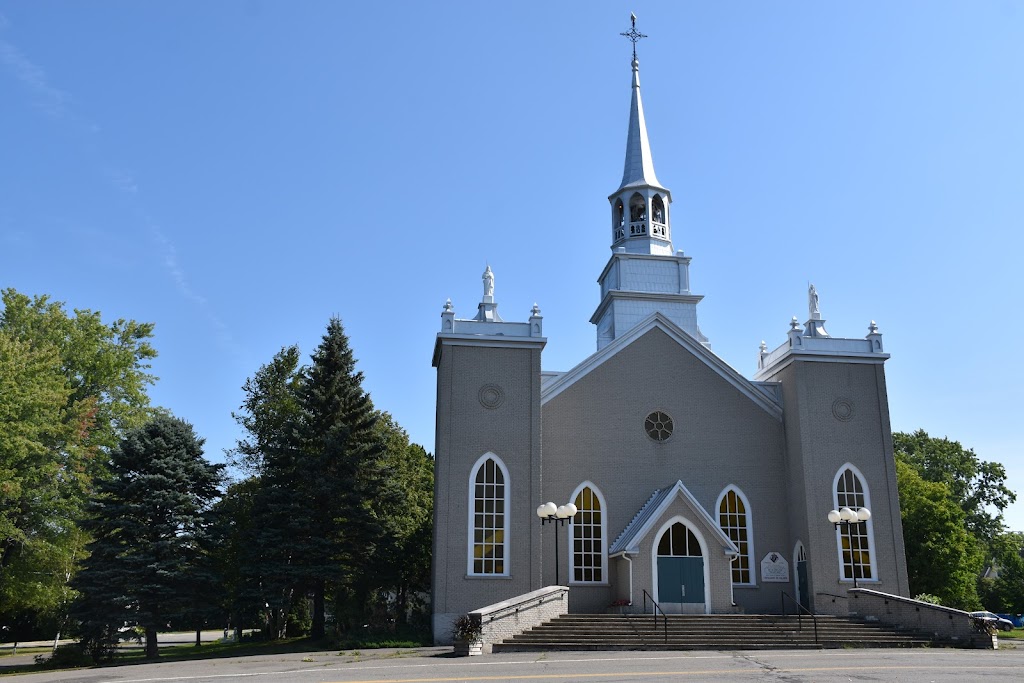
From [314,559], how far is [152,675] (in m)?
12.3

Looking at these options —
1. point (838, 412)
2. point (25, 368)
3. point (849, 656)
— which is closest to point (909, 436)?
point (838, 412)

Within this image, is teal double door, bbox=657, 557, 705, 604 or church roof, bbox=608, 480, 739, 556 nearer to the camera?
teal double door, bbox=657, 557, 705, 604

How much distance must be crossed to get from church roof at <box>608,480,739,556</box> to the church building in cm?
6

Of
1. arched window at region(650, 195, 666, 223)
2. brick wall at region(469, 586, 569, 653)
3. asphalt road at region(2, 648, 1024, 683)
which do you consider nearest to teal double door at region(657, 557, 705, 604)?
brick wall at region(469, 586, 569, 653)

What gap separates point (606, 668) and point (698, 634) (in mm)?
6193

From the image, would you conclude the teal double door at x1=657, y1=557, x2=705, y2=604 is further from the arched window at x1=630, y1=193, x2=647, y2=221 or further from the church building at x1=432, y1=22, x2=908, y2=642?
the arched window at x1=630, y1=193, x2=647, y2=221

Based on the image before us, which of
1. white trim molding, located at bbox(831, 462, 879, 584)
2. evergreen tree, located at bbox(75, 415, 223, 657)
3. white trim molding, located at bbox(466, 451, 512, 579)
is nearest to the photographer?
white trim molding, located at bbox(466, 451, 512, 579)

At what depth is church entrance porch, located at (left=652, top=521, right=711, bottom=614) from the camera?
950 inches

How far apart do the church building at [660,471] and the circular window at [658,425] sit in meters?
0.04

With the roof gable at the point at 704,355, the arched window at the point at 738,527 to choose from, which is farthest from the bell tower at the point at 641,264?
the arched window at the point at 738,527

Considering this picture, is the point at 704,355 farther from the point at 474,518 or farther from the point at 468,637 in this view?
the point at 468,637

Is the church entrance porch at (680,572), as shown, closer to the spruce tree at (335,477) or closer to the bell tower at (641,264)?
the bell tower at (641,264)

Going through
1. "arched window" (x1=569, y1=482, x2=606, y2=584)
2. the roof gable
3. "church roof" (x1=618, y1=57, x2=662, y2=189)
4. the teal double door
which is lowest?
the teal double door

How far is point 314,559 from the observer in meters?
27.9
